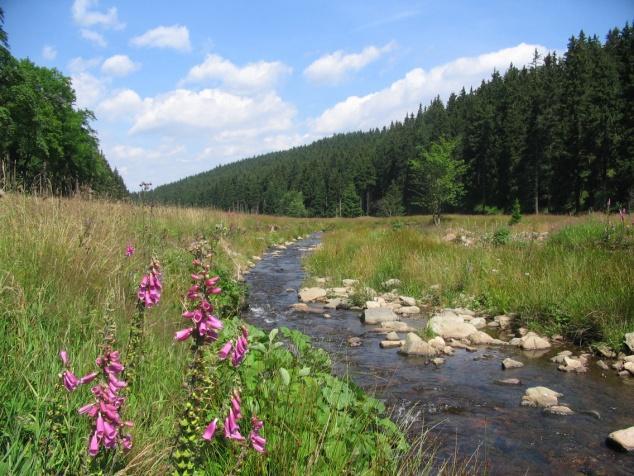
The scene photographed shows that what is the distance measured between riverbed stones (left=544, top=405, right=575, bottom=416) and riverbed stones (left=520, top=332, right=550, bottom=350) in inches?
82.0

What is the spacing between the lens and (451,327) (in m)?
7.02

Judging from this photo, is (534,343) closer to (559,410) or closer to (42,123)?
(559,410)

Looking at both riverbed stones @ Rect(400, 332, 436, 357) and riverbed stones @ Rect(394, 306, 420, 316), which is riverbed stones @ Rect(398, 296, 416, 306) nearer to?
riverbed stones @ Rect(394, 306, 420, 316)

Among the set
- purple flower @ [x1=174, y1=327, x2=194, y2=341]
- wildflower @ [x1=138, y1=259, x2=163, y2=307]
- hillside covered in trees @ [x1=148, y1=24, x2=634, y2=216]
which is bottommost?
purple flower @ [x1=174, y1=327, x2=194, y2=341]

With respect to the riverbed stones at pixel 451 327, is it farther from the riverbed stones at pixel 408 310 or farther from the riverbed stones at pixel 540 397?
the riverbed stones at pixel 540 397

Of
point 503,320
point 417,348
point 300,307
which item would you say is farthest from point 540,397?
point 300,307

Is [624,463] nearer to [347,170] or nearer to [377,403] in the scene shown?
[377,403]

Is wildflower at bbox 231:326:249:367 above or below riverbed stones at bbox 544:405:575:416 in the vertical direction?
above

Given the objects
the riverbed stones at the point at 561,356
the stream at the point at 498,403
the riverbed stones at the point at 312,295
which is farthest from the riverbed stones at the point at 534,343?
the riverbed stones at the point at 312,295

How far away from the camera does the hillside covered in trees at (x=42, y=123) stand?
103ft

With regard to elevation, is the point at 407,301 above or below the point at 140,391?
below

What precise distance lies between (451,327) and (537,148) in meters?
47.0

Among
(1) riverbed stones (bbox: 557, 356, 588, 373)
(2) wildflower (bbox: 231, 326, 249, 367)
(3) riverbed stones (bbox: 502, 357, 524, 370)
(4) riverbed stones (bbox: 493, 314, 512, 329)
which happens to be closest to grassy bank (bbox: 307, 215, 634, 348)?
(4) riverbed stones (bbox: 493, 314, 512, 329)

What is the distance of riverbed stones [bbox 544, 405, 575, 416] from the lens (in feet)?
14.1
